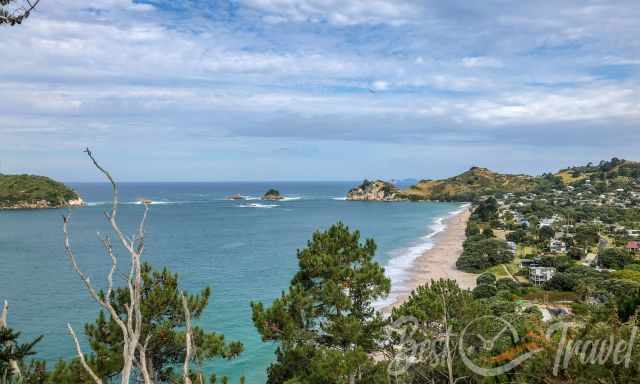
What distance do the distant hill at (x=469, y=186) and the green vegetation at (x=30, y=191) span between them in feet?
347

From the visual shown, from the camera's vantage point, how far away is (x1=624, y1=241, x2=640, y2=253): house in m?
48.9

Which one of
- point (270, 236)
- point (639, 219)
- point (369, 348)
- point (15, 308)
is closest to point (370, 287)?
point (369, 348)

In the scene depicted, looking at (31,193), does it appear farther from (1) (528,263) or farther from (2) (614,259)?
(2) (614,259)

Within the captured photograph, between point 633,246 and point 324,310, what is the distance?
47096 mm

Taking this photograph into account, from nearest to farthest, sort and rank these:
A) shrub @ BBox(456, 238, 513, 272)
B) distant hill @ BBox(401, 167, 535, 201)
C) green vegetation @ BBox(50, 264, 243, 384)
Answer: green vegetation @ BBox(50, 264, 243, 384), shrub @ BBox(456, 238, 513, 272), distant hill @ BBox(401, 167, 535, 201)

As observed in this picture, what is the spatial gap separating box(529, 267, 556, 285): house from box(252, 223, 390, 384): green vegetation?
95.5 feet

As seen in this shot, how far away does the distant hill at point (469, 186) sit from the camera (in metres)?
165

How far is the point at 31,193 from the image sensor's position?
12862cm

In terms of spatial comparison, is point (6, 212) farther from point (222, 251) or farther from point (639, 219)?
point (639, 219)

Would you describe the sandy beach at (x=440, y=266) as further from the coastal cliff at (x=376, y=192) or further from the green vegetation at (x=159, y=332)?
the coastal cliff at (x=376, y=192)

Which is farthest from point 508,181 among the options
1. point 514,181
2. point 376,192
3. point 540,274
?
point 540,274

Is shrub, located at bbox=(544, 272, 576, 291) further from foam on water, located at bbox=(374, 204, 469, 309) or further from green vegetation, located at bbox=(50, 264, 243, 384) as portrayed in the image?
green vegetation, located at bbox=(50, 264, 243, 384)

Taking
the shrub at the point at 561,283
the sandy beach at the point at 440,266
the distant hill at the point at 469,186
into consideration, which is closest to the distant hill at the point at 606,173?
the distant hill at the point at 469,186

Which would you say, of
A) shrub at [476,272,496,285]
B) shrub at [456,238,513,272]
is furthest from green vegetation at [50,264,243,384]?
shrub at [456,238,513,272]
